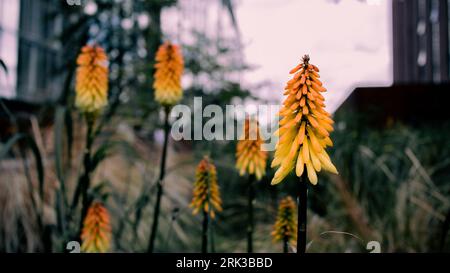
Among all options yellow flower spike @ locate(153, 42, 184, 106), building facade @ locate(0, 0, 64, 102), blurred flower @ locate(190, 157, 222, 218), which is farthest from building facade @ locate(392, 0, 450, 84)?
blurred flower @ locate(190, 157, 222, 218)

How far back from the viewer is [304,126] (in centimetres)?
76

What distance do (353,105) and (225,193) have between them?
15.1 ft

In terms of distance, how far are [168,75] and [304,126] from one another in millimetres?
762

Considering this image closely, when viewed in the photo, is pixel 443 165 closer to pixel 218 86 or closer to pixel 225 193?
→ pixel 225 193

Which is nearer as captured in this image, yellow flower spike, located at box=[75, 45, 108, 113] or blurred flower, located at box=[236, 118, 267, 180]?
blurred flower, located at box=[236, 118, 267, 180]

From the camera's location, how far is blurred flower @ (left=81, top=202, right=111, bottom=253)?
120 cm

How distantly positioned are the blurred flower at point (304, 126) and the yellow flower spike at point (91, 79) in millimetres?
789

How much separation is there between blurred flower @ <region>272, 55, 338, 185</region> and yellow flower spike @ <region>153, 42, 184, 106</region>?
0.72 metres

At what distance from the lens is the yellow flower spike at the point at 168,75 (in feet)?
4.60

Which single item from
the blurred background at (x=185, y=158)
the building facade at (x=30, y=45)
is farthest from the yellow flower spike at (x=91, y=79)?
the building facade at (x=30, y=45)
